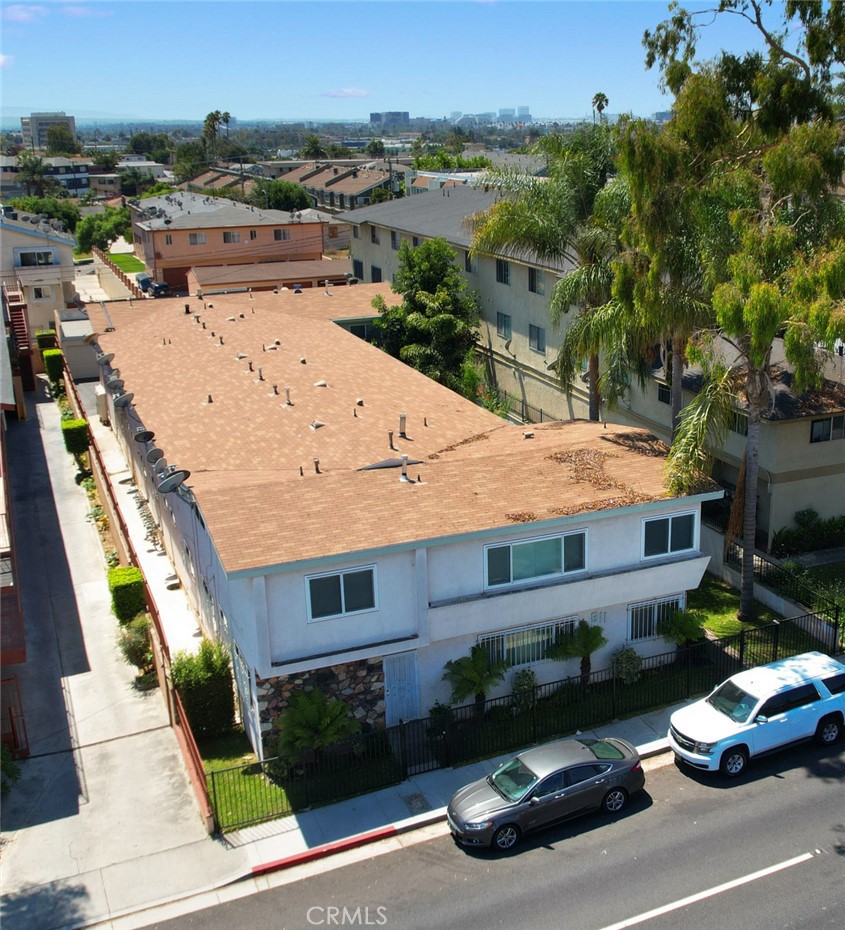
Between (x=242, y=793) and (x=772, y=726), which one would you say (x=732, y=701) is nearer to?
(x=772, y=726)

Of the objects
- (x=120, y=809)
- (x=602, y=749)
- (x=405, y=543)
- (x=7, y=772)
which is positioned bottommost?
(x=120, y=809)

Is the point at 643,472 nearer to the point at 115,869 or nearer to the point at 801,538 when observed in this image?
the point at 801,538


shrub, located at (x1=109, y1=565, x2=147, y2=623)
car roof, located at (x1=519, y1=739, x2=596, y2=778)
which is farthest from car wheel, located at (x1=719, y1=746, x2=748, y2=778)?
shrub, located at (x1=109, y1=565, x2=147, y2=623)

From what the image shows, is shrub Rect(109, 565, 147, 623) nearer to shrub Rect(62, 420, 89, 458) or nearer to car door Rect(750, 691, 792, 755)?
car door Rect(750, 691, 792, 755)

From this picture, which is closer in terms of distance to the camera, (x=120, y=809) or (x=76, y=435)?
(x=120, y=809)

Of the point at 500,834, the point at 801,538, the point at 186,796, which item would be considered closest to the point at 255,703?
the point at 186,796

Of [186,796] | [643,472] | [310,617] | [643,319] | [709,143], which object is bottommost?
[186,796]

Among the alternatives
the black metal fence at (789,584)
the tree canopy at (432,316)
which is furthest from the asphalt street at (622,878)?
the tree canopy at (432,316)

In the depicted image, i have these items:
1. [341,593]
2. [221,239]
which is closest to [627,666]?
[341,593]
